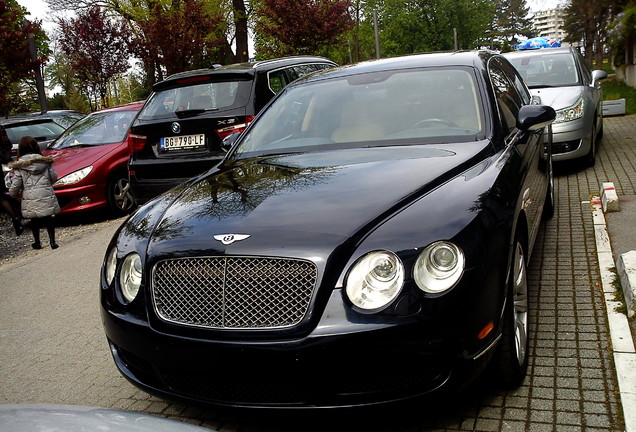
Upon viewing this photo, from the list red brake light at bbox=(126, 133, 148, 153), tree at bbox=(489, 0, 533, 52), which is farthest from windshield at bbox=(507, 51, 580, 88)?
tree at bbox=(489, 0, 533, 52)

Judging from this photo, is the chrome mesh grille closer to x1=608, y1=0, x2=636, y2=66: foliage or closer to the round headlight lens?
the round headlight lens

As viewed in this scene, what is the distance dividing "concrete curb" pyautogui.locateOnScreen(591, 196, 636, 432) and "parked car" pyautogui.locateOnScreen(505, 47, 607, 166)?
345 centimetres

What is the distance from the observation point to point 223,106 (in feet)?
26.1

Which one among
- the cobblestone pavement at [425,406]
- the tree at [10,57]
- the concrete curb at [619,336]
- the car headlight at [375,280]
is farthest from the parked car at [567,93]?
the tree at [10,57]

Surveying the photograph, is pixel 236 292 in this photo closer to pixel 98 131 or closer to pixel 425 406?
pixel 425 406

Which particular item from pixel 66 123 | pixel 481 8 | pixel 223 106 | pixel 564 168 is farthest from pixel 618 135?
pixel 481 8

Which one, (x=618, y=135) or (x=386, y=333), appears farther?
(x=618, y=135)

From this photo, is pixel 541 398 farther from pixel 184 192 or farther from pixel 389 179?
pixel 184 192

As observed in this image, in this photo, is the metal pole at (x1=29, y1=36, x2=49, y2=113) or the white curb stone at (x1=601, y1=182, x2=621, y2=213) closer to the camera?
the white curb stone at (x1=601, y1=182, x2=621, y2=213)

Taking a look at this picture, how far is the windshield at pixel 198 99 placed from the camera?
7.98 metres

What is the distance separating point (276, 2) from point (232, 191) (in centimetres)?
2296

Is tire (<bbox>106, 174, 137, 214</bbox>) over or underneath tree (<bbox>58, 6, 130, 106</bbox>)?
underneath

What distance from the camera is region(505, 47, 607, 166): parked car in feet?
30.8

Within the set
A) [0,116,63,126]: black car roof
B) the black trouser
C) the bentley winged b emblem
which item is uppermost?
[0,116,63,126]: black car roof
